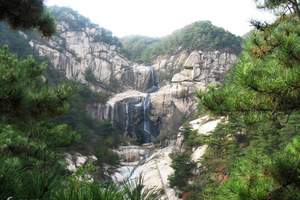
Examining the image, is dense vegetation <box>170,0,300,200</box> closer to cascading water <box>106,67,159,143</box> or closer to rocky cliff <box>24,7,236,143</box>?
rocky cliff <box>24,7,236,143</box>

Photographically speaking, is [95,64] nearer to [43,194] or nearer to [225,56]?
[225,56]

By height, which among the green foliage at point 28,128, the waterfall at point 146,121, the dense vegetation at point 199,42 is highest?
the dense vegetation at point 199,42

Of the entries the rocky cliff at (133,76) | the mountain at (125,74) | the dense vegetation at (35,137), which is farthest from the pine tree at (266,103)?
the rocky cliff at (133,76)

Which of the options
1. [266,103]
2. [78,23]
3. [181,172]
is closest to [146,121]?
[181,172]

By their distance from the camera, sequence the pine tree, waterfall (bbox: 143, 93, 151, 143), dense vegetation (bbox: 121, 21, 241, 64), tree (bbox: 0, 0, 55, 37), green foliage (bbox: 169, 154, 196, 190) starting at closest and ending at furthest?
the pine tree, tree (bbox: 0, 0, 55, 37), green foliage (bbox: 169, 154, 196, 190), waterfall (bbox: 143, 93, 151, 143), dense vegetation (bbox: 121, 21, 241, 64)

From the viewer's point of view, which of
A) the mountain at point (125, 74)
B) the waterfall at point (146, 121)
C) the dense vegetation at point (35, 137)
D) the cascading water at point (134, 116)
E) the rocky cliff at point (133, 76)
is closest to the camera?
the dense vegetation at point (35, 137)

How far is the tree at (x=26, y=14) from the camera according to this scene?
180 inches

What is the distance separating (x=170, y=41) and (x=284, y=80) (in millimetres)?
61984

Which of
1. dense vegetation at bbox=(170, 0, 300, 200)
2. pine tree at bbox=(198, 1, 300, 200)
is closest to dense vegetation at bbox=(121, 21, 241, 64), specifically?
dense vegetation at bbox=(170, 0, 300, 200)

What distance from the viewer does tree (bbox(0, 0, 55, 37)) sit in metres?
4.57

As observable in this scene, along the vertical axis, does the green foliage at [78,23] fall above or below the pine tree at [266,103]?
above

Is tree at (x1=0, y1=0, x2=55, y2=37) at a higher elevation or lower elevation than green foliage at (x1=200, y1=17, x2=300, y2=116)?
higher

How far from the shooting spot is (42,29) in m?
5.06

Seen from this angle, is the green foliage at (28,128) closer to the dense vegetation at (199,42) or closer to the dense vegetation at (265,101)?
the dense vegetation at (265,101)
